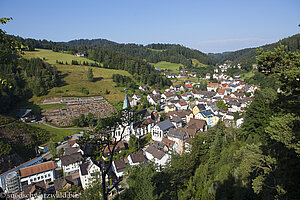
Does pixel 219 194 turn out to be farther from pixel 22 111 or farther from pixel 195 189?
pixel 22 111

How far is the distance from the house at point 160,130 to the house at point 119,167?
965 centimetres

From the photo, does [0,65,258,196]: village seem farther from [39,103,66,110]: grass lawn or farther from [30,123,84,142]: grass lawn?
[30,123,84,142]: grass lawn

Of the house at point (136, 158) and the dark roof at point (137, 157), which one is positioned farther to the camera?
the dark roof at point (137, 157)

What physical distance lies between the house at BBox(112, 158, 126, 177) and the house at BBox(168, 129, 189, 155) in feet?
31.7

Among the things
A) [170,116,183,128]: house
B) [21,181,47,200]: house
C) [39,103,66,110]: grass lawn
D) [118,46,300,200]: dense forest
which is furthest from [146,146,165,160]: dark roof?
[39,103,66,110]: grass lawn

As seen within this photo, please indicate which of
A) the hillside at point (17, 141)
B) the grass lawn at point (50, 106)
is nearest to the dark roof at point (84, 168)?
the hillside at point (17, 141)

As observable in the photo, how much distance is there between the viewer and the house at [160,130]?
32.4m

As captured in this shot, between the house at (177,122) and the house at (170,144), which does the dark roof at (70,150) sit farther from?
the house at (177,122)

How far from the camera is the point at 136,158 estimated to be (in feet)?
83.1

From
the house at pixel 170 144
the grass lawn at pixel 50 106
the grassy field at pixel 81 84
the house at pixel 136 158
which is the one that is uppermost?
the grassy field at pixel 81 84

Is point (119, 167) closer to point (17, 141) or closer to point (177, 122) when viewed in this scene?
point (177, 122)

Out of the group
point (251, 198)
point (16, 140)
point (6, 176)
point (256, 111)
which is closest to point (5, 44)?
point (251, 198)

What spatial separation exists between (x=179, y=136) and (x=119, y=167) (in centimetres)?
1162

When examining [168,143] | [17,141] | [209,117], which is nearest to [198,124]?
[209,117]
